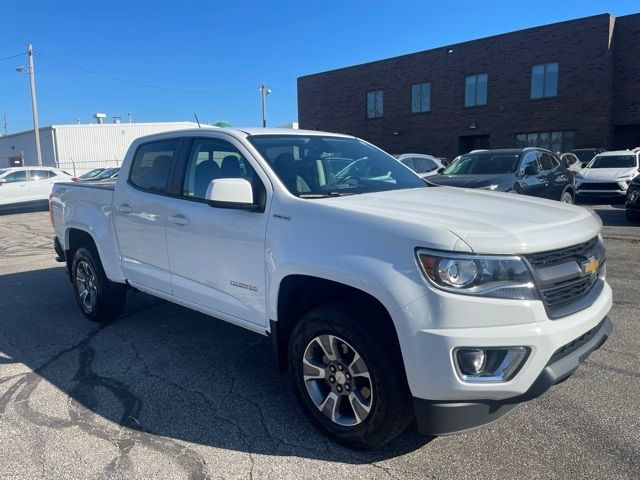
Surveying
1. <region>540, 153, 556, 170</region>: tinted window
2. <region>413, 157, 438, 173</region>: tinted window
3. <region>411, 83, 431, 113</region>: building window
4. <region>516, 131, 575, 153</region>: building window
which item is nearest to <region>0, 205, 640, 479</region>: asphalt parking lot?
<region>540, 153, 556, 170</region>: tinted window

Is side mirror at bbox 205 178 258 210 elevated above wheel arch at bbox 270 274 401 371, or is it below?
above

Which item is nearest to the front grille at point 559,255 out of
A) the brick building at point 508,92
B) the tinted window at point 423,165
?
the tinted window at point 423,165

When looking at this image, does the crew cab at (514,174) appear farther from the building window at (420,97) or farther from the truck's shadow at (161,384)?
the building window at (420,97)

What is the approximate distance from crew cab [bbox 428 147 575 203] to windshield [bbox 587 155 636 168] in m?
6.48

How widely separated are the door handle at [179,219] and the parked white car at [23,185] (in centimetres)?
1724

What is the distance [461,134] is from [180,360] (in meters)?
28.1

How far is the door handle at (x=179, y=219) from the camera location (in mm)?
3951

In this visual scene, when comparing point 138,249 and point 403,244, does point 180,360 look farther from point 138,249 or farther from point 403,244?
point 403,244

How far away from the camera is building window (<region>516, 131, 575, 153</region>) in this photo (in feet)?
87.4

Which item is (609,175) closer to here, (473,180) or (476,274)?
(473,180)

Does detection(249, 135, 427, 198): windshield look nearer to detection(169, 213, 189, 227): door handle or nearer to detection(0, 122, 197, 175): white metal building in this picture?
detection(169, 213, 189, 227): door handle

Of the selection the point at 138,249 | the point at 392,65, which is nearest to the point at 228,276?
the point at 138,249

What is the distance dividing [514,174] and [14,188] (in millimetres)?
16907

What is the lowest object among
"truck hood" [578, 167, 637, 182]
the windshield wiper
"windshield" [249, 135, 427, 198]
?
"truck hood" [578, 167, 637, 182]
